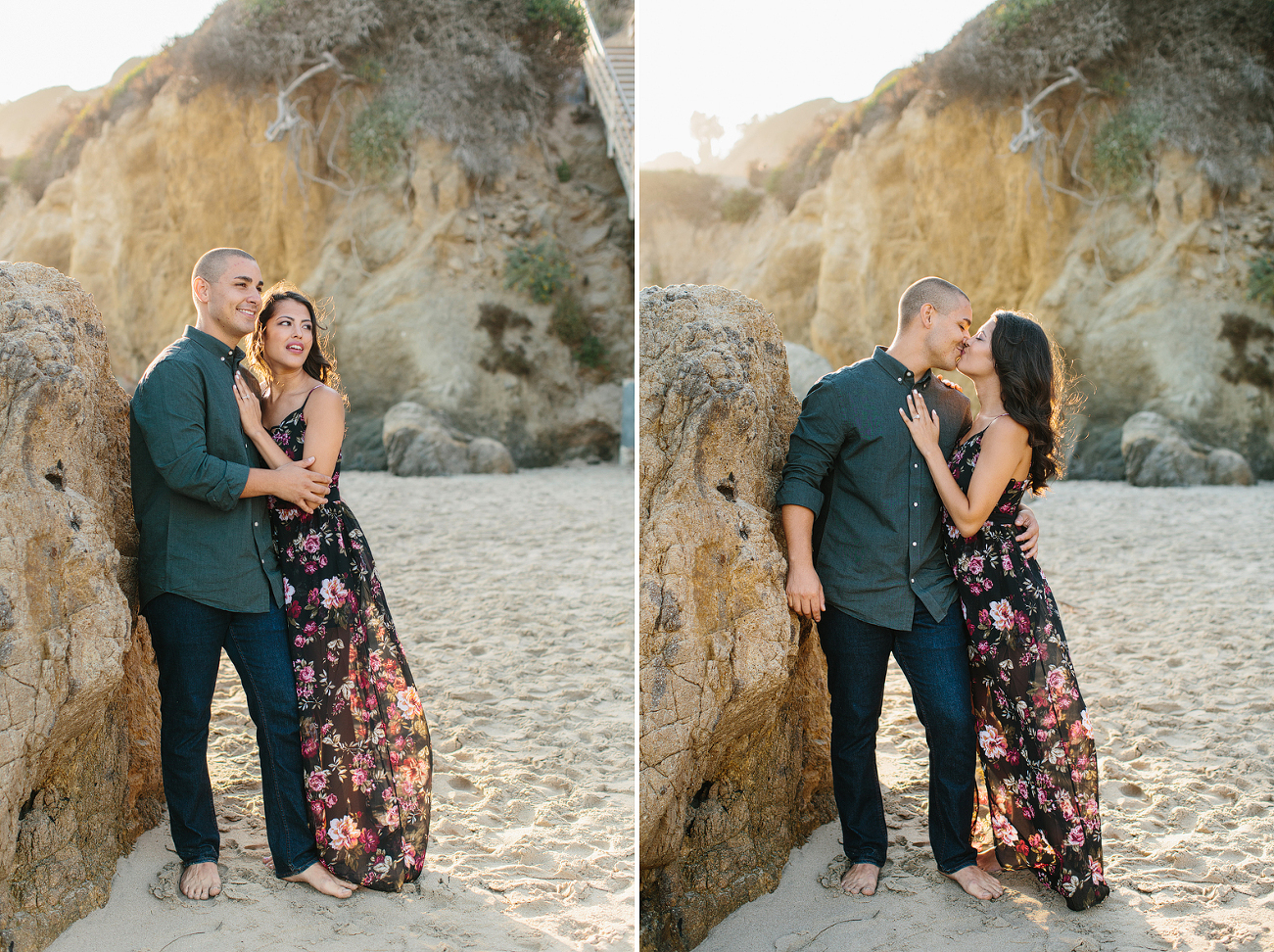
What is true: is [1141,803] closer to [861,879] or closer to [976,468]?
[861,879]

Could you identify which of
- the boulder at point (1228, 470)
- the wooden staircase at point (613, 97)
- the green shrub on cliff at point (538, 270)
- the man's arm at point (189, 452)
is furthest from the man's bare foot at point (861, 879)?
the wooden staircase at point (613, 97)

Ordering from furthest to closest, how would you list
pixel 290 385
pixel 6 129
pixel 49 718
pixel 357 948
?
pixel 6 129, pixel 290 385, pixel 357 948, pixel 49 718

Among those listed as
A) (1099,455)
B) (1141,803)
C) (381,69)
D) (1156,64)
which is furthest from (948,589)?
(381,69)

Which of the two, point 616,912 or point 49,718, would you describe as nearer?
point 49,718

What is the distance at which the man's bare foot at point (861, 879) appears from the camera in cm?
288

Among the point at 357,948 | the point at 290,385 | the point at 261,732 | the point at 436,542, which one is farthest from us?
the point at 436,542

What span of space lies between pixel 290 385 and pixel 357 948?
172cm

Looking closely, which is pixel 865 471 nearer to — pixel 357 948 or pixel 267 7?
pixel 357 948

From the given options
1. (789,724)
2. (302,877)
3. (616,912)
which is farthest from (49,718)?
(789,724)

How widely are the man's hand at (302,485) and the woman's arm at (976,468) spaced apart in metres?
1.79

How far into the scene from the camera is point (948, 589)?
113 inches

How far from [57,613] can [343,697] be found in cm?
82

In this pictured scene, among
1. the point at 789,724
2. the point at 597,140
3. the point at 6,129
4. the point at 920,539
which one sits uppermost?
the point at 6,129

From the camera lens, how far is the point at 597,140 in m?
15.6
